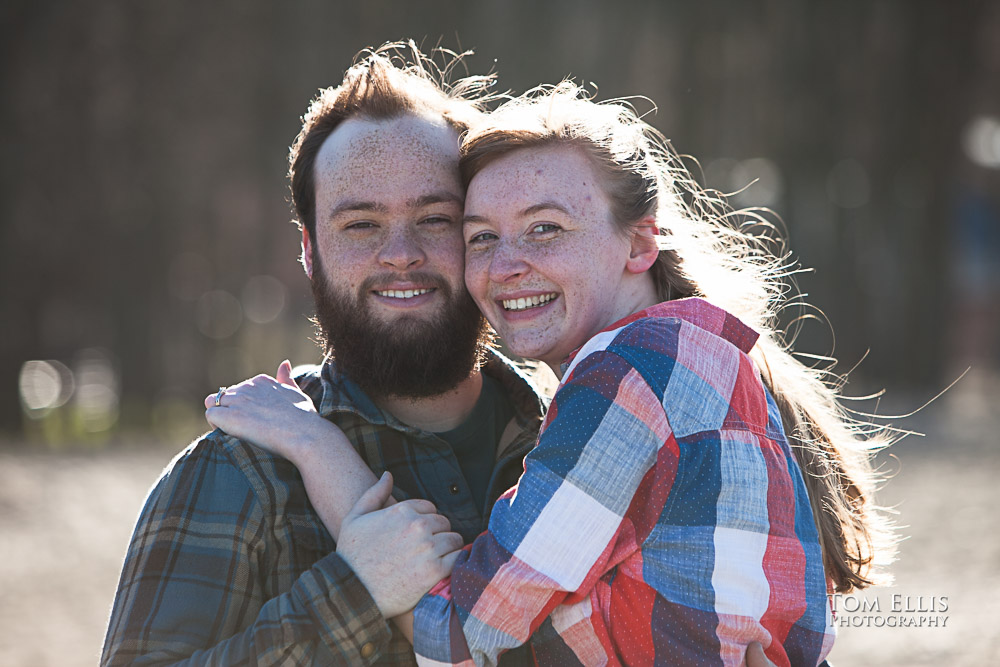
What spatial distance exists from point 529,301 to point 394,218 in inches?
18.8

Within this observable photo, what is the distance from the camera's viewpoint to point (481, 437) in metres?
2.87

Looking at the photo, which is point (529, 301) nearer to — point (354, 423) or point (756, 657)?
point (354, 423)

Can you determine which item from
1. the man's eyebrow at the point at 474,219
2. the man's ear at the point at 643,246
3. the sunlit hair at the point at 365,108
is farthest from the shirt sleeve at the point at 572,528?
the sunlit hair at the point at 365,108

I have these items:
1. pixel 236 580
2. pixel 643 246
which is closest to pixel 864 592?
pixel 643 246

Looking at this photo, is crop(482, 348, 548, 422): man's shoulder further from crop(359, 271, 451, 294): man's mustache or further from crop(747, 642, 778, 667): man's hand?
crop(747, 642, 778, 667): man's hand

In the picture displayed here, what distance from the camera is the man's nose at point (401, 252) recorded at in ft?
8.77

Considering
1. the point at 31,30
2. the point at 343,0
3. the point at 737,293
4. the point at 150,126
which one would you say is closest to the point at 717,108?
the point at 343,0

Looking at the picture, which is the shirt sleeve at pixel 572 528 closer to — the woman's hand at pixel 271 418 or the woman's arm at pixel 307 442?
the woman's arm at pixel 307 442

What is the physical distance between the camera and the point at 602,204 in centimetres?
246

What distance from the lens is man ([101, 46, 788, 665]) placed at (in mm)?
2170

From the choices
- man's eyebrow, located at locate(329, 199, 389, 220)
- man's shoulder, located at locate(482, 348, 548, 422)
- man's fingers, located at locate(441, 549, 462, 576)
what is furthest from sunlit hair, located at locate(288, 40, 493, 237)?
man's fingers, located at locate(441, 549, 462, 576)

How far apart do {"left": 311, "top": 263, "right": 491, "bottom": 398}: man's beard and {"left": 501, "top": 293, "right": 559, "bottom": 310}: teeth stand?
11.8 inches

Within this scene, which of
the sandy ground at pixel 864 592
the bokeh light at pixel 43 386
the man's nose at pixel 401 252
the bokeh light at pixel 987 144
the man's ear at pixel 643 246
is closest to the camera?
the man's ear at pixel 643 246

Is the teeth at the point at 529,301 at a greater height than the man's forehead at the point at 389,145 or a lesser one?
lesser
